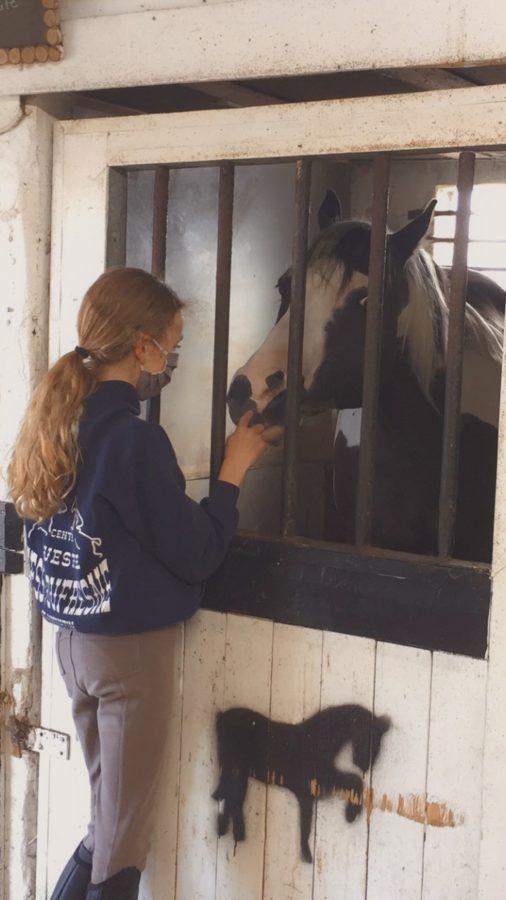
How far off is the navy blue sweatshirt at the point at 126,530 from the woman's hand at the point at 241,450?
28mm

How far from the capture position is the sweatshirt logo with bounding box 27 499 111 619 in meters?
1.61

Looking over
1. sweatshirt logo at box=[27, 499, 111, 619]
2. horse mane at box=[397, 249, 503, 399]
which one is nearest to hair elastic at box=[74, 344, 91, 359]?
sweatshirt logo at box=[27, 499, 111, 619]

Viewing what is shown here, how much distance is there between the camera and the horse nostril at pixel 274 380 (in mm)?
1871

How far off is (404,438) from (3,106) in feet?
3.82

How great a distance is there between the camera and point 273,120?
5.58ft

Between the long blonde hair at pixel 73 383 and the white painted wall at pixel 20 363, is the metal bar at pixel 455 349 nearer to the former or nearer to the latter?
the long blonde hair at pixel 73 383

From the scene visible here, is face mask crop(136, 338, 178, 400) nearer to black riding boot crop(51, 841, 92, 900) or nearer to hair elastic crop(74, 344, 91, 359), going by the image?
hair elastic crop(74, 344, 91, 359)

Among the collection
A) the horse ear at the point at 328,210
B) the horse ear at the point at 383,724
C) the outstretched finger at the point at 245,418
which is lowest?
the horse ear at the point at 383,724

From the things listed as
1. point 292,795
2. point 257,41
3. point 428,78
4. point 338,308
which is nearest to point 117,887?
point 292,795

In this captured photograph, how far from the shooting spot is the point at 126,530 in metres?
1.61

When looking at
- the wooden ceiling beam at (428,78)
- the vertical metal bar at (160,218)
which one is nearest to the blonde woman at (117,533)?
the vertical metal bar at (160,218)

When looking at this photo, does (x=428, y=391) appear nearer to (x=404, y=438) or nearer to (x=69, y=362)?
A: (x=404, y=438)

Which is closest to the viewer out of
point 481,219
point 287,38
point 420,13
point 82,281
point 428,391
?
point 420,13

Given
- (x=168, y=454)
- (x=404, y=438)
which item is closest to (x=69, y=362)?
(x=168, y=454)
